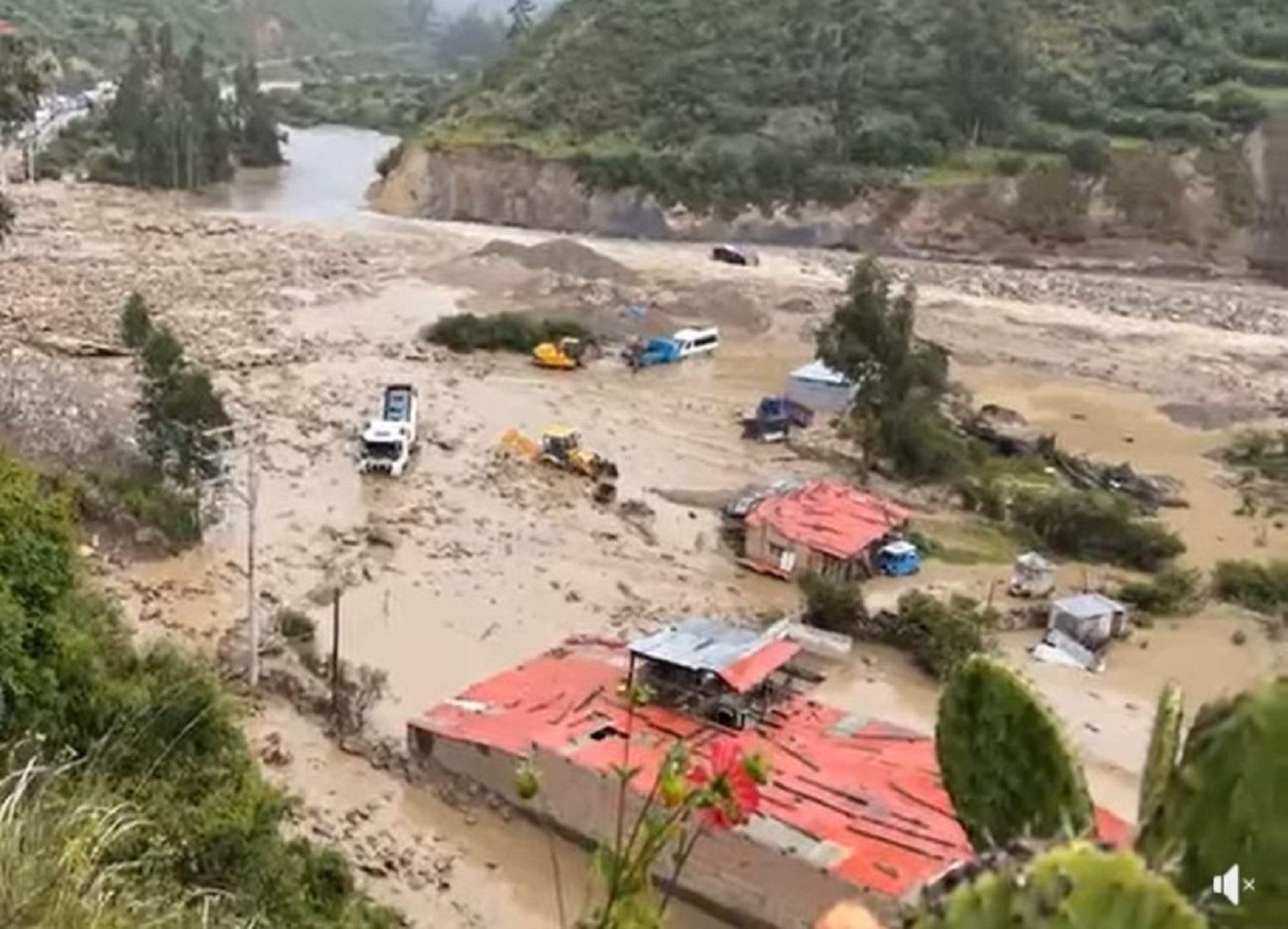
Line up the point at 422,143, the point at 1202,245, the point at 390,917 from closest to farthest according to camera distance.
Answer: the point at 390,917 < the point at 1202,245 < the point at 422,143

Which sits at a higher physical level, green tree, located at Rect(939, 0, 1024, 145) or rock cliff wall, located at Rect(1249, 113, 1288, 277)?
green tree, located at Rect(939, 0, 1024, 145)

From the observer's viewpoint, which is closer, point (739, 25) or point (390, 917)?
point (390, 917)

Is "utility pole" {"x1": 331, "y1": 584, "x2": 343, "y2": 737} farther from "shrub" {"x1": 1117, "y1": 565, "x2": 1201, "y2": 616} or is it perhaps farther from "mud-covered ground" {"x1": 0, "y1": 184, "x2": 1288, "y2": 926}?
"shrub" {"x1": 1117, "y1": 565, "x2": 1201, "y2": 616}

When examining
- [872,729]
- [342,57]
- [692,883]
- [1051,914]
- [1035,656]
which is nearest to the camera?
[1051,914]

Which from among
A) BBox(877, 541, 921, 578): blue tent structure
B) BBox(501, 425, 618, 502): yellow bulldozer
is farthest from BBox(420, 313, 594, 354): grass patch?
BBox(877, 541, 921, 578): blue tent structure

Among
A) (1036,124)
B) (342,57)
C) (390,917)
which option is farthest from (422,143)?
(342,57)

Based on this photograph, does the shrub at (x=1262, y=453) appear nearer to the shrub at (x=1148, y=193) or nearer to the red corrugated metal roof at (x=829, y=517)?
the red corrugated metal roof at (x=829, y=517)

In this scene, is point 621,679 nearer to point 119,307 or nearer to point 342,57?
point 119,307
